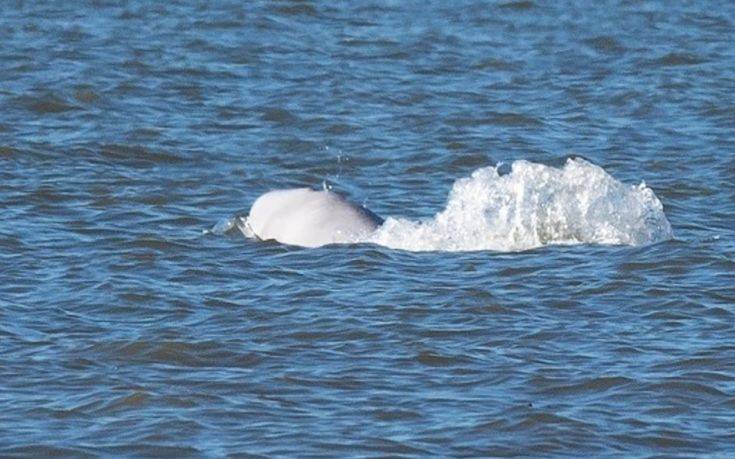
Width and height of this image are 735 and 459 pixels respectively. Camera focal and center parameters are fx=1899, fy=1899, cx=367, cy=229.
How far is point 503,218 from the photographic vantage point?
1341 centimetres

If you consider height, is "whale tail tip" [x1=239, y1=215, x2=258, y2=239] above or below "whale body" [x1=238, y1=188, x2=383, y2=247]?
below

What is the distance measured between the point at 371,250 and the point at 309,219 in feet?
1.81

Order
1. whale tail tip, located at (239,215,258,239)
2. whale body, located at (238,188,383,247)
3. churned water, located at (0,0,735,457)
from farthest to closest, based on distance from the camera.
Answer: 1. whale tail tip, located at (239,215,258,239)
2. whale body, located at (238,188,383,247)
3. churned water, located at (0,0,735,457)

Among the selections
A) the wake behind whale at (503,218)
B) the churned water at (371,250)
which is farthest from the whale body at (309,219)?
the churned water at (371,250)

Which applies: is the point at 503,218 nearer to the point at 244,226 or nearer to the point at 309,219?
the point at 309,219

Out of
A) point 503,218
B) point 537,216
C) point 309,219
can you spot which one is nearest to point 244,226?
point 309,219

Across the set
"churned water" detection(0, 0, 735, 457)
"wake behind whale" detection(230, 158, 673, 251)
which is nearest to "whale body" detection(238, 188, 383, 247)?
"wake behind whale" detection(230, 158, 673, 251)

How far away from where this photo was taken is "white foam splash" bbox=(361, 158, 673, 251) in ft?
43.6

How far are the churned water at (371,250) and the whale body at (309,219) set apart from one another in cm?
14

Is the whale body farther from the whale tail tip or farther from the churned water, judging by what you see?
the churned water

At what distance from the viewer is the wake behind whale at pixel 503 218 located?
13.3 metres

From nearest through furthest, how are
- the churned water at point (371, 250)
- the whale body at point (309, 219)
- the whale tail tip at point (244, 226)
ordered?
1. the churned water at point (371, 250)
2. the whale body at point (309, 219)
3. the whale tail tip at point (244, 226)

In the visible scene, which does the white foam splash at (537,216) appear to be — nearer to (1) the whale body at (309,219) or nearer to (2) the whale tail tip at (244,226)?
(1) the whale body at (309,219)

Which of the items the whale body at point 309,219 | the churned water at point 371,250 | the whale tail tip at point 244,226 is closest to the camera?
the churned water at point 371,250
